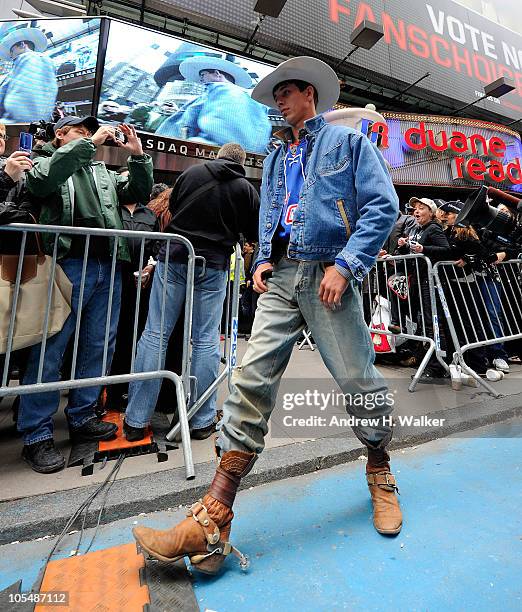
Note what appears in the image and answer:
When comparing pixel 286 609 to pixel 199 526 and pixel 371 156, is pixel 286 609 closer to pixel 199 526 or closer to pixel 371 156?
pixel 199 526

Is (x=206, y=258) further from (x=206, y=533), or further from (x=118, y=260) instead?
(x=206, y=533)

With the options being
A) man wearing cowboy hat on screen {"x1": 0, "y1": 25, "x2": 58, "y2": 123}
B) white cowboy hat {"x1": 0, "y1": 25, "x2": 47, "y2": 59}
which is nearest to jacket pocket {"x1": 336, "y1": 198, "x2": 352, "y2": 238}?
man wearing cowboy hat on screen {"x1": 0, "y1": 25, "x2": 58, "y2": 123}

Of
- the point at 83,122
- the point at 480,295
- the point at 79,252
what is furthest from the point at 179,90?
the point at 480,295

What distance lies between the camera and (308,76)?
175cm

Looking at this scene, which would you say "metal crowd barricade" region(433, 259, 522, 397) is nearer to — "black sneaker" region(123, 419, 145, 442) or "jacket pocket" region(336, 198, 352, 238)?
"jacket pocket" region(336, 198, 352, 238)

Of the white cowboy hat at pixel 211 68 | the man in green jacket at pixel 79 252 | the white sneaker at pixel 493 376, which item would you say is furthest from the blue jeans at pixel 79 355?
the white cowboy hat at pixel 211 68

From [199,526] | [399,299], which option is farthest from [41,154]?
[399,299]

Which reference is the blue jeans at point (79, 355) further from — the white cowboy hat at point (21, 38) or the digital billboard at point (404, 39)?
the digital billboard at point (404, 39)

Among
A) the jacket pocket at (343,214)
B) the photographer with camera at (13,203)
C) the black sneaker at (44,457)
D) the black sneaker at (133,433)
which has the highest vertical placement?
the photographer with camera at (13,203)

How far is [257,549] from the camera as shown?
148cm

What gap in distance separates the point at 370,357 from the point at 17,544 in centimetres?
176

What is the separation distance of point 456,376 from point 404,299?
127cm

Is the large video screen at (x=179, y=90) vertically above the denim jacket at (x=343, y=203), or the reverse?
the large video screen at (x=179, y=90)

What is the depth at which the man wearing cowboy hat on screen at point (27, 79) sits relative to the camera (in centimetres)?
735
